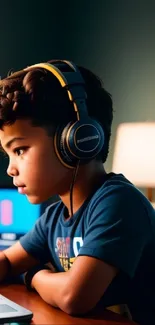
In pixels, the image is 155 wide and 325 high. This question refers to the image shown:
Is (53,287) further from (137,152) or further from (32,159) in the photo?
(137,152)

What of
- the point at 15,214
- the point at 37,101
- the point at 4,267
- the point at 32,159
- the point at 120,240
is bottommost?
the point at 15,214

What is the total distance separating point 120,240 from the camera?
3.43 feet

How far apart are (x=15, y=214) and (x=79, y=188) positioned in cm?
94

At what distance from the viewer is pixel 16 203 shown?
6.87 ft

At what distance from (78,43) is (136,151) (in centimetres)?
85

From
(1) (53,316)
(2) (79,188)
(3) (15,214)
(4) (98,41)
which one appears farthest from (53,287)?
(4) (98,41)

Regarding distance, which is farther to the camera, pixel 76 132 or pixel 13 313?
pixel 76 132

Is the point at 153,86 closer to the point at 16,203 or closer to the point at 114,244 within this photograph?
the point at 16,203

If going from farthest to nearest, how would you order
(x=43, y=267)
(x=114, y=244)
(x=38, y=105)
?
(x=43, y=267)
(x=38, y=105)
(x=114, y=244)

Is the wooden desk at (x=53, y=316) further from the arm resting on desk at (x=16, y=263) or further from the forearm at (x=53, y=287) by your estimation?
the arm resting on desk at (x=16, y=263)

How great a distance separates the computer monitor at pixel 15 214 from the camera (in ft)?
6.81

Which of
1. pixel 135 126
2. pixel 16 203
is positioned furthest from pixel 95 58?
pixel 16 203

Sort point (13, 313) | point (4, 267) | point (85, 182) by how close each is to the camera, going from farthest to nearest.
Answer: point (4, 267) < point (85, 182) < point (13, 313)

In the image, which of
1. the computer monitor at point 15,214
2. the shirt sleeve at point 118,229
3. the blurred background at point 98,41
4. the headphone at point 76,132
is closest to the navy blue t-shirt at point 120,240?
the shirt sleeve at point 118,229
